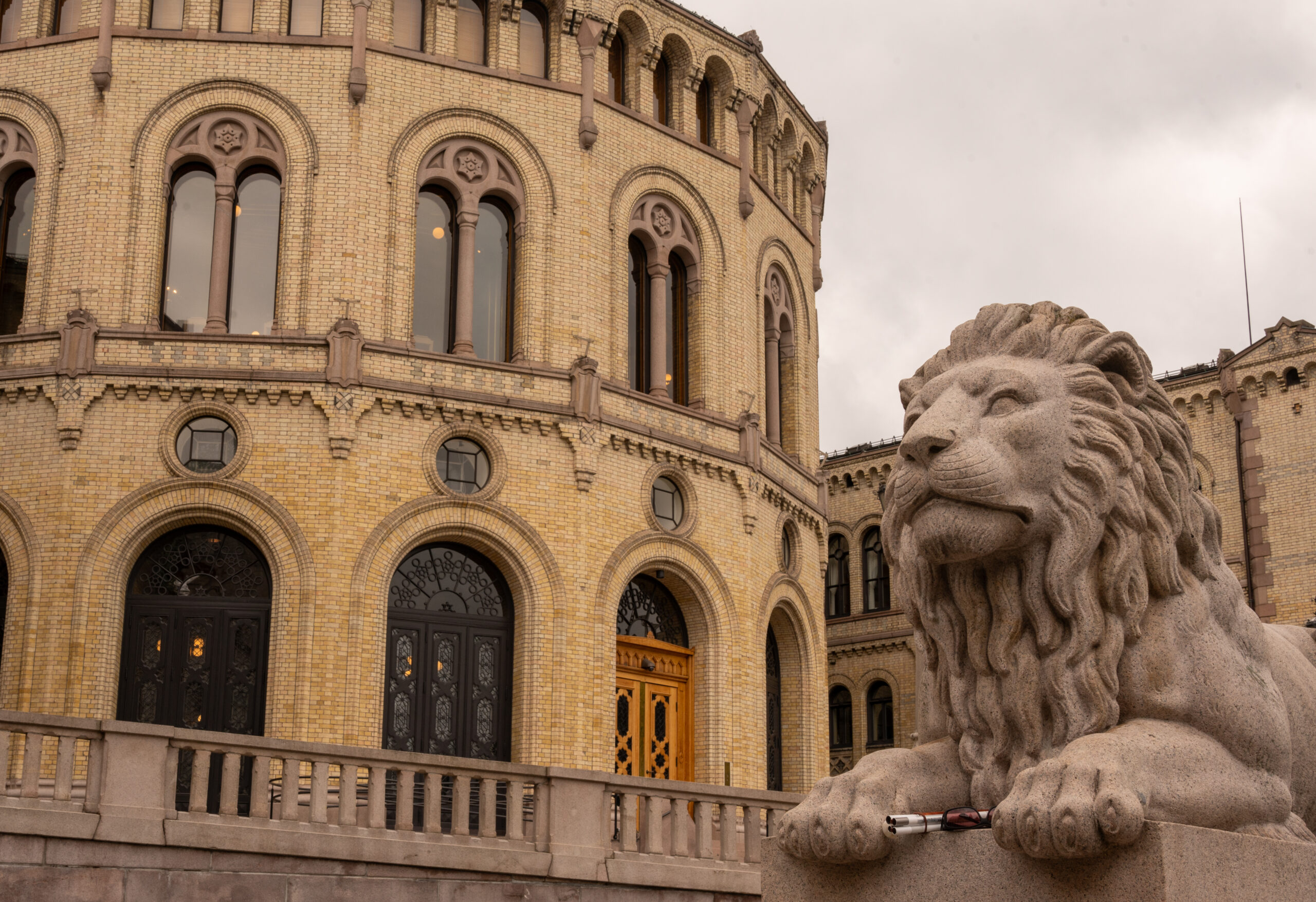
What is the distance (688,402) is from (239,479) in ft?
27.3

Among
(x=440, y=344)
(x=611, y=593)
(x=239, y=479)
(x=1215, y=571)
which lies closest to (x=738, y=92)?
(x=440, y=344)

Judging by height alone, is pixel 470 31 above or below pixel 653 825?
above

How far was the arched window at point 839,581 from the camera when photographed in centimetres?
4731

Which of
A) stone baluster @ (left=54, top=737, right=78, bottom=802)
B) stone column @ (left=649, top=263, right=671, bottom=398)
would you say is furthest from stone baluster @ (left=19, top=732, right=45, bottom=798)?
stone column @ (left=649, top=263, right=671, bottom=398)

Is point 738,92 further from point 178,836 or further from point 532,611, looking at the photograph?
point 178,836

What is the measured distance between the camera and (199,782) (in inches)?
559

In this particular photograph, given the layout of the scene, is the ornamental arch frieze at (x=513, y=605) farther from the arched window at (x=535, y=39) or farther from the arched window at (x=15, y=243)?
the arched window at (x=535, y=39)

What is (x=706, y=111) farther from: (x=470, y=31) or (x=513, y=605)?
(x=513, y=605)

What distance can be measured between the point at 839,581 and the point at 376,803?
33.5 meters

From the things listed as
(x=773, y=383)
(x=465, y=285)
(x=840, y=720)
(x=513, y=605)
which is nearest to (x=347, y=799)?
(x=513, y=605)

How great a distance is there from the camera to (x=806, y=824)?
4.36 metres

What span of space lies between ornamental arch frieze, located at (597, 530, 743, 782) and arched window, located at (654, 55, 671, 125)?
824cm

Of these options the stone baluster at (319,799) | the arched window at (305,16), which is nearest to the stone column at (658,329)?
the arched window at (305,16)

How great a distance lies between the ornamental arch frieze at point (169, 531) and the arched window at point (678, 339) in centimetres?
806
